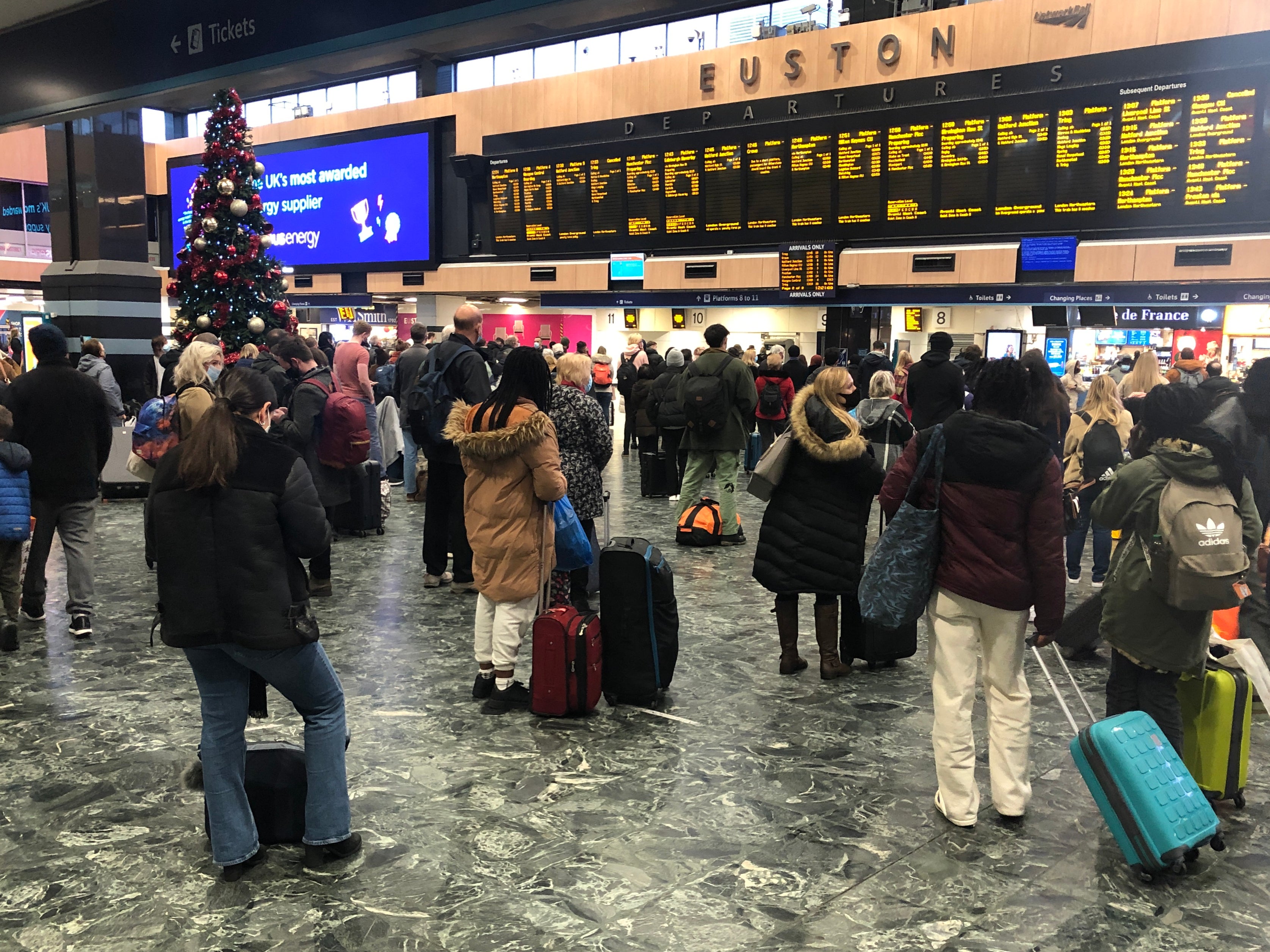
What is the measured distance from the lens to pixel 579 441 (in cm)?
555

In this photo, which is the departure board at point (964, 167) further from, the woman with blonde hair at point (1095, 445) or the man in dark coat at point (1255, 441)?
the man in dark coat at point (1255, 441)

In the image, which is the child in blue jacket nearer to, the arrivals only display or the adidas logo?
the adidas logo

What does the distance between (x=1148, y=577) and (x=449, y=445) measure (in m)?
4.49

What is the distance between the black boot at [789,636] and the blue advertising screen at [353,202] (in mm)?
15624

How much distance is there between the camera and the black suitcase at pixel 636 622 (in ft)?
15.3

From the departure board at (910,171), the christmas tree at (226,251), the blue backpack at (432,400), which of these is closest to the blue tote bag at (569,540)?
the blue backpack at (432,400)

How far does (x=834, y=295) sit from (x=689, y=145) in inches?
119

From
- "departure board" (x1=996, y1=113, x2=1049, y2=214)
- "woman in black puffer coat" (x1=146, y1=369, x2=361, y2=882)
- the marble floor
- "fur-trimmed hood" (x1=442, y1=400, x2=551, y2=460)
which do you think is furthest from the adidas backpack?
"departure board" (x1=996, y1=113, x2=1049, y2=214)

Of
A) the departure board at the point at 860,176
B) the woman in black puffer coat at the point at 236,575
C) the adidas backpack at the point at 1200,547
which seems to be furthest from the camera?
the departure board at the point at 860,176

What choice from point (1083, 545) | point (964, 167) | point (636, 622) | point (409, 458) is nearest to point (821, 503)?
point (636, 622)

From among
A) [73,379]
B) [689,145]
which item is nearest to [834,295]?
[689,145]

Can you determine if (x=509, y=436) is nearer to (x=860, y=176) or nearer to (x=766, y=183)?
(x=860, y=176)

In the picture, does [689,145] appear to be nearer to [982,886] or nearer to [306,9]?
[306,9]

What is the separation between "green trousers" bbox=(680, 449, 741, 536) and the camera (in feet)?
27.8
